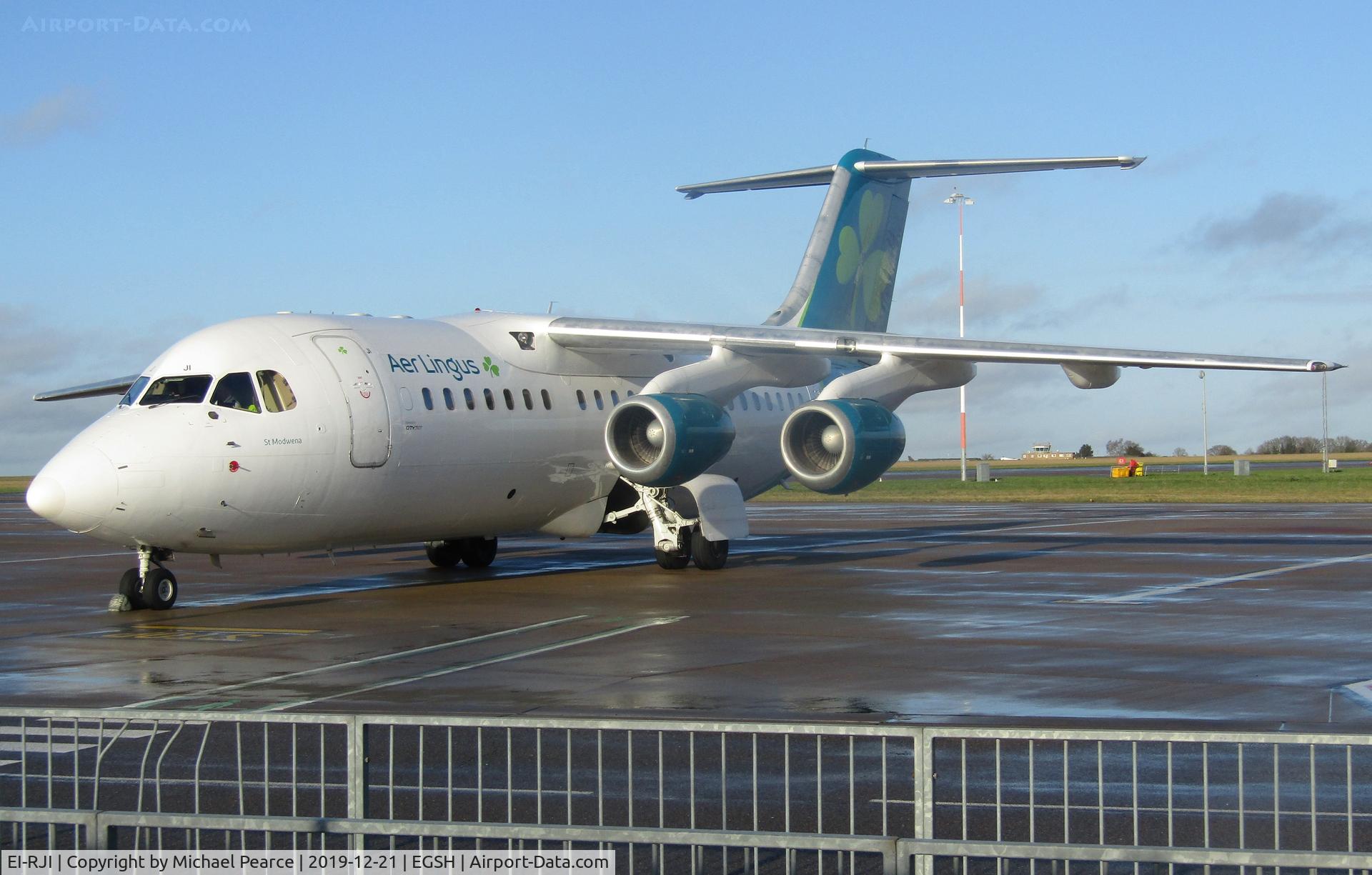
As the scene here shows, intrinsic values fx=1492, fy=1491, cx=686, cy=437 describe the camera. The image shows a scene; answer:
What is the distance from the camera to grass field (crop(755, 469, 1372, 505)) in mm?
46625

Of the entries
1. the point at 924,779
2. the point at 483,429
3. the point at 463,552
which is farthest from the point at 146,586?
the point at 924,779

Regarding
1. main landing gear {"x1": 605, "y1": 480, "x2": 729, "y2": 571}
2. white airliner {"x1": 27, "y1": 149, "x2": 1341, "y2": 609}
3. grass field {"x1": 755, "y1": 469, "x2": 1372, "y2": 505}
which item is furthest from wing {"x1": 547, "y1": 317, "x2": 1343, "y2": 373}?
grass field {"x1": 755, "y1": 469, "x2": 1372, "y2": 505}

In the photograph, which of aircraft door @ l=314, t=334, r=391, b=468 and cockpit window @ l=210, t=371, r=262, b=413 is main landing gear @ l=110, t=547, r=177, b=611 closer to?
cockpit window @ l=210, t=371, r=262, b=413

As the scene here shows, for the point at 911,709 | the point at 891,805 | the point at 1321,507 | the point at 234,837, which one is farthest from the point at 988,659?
the point at 1321,507

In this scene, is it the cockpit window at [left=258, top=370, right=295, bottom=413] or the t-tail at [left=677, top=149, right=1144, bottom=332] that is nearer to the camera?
the cockpit window at [left=258, top=370, right=295, bottom=413]

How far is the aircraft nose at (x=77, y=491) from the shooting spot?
1509 centimetres

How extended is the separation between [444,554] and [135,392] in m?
6.50

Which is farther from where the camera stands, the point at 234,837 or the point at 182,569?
the point at 182,569

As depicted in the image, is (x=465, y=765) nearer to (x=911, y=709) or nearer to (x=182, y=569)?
(x=911, y=709)

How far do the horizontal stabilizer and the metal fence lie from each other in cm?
1552

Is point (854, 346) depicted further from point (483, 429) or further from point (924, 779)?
point (924, 779)

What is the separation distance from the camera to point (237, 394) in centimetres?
1656

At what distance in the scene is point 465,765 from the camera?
27.1ft

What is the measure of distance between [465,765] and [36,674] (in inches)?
210
